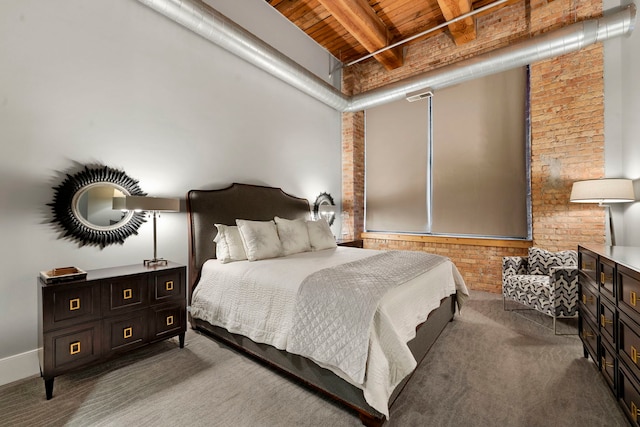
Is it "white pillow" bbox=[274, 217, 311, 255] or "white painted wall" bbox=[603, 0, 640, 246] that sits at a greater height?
"white painted wall" bbox=[603, 0, 640, 246]

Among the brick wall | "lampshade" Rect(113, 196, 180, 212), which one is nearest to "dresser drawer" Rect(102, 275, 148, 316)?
"lampshade" Rect(113, 196, 180, 212)

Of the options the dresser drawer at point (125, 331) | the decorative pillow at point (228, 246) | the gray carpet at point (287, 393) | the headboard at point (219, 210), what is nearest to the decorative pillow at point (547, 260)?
the gray carpet at point (287, 393)

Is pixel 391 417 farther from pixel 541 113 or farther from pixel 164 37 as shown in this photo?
pixel 541 113

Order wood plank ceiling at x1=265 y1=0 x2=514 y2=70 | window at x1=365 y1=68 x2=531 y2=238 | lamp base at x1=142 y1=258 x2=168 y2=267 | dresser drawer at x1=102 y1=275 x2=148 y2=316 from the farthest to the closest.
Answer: window at x1=365 y1=68 x2=531 y2=238 < wood plank ceiling at x1=265 y1=0 x2=514 y2=70 < lamp base at x1=142 y1=258 x2=168 y2=267 < dresser drawer at x1=102 y1=275 x2=148 y2=316

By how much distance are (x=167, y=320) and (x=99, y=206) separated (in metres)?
1.24

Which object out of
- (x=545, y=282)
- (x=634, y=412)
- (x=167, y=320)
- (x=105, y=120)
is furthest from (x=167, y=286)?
(x=545, y=282)

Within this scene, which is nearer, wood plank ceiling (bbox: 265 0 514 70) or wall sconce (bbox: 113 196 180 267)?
wall sconce (bbox: 113 196 180 267)

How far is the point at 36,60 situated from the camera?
7.52 feet

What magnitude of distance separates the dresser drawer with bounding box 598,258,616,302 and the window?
8.52 feet

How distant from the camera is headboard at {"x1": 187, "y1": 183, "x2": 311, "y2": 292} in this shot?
3.17m

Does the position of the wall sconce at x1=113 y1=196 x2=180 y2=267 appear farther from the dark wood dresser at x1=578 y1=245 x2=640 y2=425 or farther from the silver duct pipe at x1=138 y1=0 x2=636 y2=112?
the dark wood dresser at x1=578 y1=245 x2=640 y2=425

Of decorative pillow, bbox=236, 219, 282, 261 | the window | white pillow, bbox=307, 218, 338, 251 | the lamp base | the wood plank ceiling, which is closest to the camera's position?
the lamp base

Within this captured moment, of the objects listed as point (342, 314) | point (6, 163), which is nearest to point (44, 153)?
point (6, 163)

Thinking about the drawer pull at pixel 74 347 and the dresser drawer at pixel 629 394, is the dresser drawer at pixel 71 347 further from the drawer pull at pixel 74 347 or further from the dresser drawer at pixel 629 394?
the dresser drawer at pixel 629 394
